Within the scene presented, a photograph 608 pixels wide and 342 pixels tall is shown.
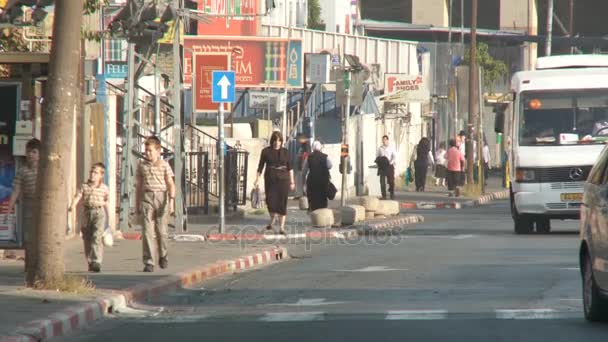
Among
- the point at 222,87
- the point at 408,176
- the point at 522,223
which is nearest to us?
the point at 222,87

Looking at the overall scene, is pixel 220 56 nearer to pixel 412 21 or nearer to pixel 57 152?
pixel 57 152

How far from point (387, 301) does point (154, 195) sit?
4.67m

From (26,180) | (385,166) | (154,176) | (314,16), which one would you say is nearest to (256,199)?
(385,166)

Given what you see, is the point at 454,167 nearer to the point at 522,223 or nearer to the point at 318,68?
the point at 318,68

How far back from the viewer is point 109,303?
49.7ft

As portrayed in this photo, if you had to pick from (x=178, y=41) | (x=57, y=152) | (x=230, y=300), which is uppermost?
(x=178, y=41)

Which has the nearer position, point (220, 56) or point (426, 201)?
point (220, 56)

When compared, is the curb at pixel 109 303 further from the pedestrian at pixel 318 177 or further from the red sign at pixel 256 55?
the red sign at pixel 256 55

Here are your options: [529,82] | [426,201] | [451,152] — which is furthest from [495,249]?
[451,152]

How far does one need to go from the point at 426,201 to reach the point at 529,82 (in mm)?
16006

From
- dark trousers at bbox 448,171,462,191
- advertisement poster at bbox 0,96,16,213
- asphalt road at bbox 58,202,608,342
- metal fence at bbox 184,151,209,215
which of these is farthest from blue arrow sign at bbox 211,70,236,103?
dark trousers at bbox 448,171,462,191

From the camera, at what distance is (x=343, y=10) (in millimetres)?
81750

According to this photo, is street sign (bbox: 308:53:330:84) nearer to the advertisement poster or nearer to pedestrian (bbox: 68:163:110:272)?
the advertisement poster

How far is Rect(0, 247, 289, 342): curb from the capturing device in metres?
12.6
